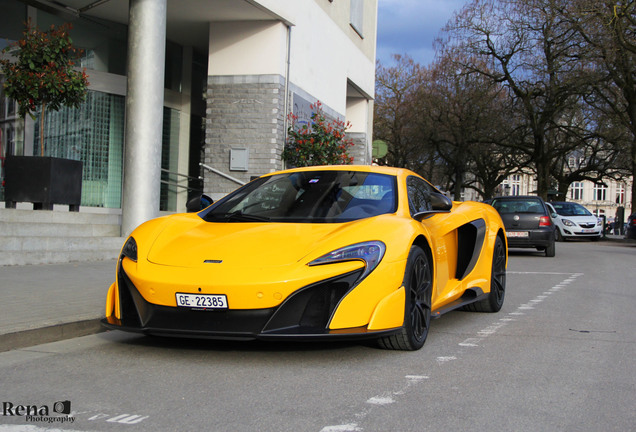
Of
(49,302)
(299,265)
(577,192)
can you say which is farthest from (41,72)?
(577,192)

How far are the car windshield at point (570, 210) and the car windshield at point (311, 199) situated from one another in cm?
2499

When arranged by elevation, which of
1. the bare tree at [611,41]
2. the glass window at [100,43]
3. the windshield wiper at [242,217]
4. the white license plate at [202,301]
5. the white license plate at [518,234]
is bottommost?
the white license plate at [202,301]

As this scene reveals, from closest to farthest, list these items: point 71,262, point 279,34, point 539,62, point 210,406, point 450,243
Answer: point 210,406 < point 450,243 < point 71,262 < point 279,34 < point 539,62

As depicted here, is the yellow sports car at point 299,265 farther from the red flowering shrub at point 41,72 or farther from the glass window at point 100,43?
the glass window at point 100,43

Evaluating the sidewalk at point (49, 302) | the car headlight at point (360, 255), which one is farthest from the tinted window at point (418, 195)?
the sidewalk at point (49, 302)

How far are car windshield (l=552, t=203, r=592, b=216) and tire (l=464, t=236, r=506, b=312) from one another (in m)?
22.8

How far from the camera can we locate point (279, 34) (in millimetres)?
15938

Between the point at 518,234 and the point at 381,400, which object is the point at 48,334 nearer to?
the point at 381,400

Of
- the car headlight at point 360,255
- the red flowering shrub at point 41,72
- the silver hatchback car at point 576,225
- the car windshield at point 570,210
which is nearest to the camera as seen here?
the car headlight at point 360,255

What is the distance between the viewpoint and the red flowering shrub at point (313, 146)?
16.3 meters

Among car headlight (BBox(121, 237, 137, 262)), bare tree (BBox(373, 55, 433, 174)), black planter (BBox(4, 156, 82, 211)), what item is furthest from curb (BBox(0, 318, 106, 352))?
bare tree (BBox(373, 55, 433, 174))

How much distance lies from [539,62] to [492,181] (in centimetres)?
2015

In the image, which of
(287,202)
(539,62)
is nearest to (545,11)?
(539,62)

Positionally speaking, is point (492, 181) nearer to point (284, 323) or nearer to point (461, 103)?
point (461, 103)
